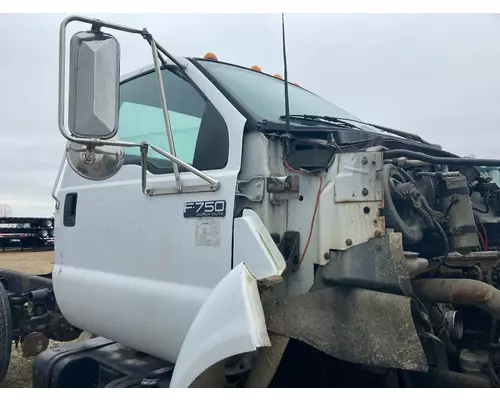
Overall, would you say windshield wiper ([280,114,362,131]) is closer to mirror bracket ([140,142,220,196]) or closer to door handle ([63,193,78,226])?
mirror bracket ([140,142,220,196])

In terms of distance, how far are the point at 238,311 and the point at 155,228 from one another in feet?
3.33

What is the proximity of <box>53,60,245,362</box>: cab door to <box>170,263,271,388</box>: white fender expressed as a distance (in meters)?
0.34

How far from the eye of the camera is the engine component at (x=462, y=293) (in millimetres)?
2471

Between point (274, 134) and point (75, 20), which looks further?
point (274, 134)

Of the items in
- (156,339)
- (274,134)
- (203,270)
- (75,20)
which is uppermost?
(75,20)

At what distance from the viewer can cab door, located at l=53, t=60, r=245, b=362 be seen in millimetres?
2688

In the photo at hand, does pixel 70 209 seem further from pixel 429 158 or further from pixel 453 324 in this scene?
pixel 453 324

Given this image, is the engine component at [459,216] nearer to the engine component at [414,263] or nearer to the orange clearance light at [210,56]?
the engine component at [414,263]

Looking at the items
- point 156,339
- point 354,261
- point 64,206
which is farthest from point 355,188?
point 64,206

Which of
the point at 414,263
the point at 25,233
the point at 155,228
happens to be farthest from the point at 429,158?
the point at 25,233

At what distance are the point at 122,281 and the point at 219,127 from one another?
3.62 ft

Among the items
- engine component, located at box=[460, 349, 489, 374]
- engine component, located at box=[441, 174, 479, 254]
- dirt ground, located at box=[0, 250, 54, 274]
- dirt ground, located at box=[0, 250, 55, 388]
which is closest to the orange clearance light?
engine component, located at box=[441, 174, 479, 254]

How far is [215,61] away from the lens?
331cm

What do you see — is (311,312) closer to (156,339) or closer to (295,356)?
(295,356)
